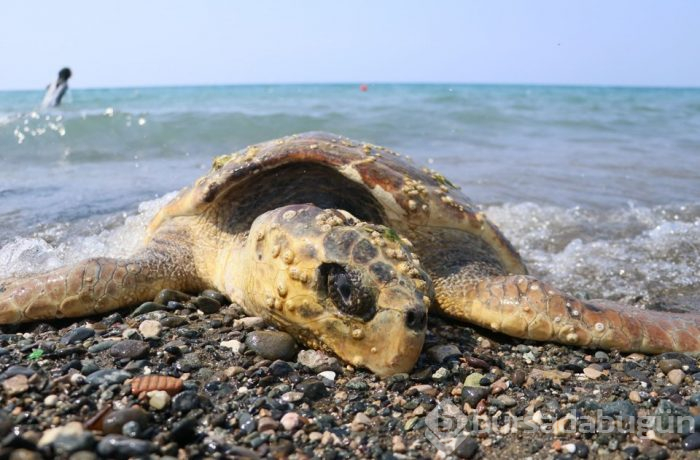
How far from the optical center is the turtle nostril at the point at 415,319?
8.04ft

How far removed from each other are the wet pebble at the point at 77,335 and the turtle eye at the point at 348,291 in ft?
4.27

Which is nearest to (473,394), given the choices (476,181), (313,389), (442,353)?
(442,353)

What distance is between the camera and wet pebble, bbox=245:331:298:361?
2.75m

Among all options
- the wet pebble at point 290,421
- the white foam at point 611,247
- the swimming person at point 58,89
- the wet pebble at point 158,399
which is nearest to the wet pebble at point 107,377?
the wet pebble at point 158,399

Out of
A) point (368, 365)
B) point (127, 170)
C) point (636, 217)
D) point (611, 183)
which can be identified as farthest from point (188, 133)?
point (368, 365)

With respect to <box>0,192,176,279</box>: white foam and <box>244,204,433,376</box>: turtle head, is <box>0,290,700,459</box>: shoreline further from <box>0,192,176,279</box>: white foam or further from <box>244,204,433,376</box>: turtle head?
<box>0,192,176,279</box>: white foam

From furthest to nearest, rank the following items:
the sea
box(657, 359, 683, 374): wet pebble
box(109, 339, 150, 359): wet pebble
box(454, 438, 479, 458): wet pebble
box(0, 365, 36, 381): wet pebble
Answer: the sea → box(657, 359, 683, 374): wet pebble → box(109, 339, 150, 359): wet pebble → box(0, 365, 36, 381): wet pebble → box(454, 438, 479, 458): wet pebble

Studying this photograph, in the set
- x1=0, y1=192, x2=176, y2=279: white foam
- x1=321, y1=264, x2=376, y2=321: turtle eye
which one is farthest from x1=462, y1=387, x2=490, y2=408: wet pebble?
x1=0, y1=192, x2=176, y2=279: white foam

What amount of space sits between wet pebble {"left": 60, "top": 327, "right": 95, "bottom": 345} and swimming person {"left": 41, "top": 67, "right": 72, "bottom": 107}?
17899 millimetres

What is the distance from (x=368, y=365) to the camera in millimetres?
2584

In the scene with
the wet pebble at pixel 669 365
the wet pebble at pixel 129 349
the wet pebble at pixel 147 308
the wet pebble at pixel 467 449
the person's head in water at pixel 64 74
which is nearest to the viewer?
the wet pebble at pixel 467 449

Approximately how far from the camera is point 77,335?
298 centimetres

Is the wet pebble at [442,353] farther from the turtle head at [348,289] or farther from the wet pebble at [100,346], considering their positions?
the wet pebble at [100,346]

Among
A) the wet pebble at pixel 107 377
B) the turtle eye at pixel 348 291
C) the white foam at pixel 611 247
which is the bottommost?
the white foam at pixel 611 247
